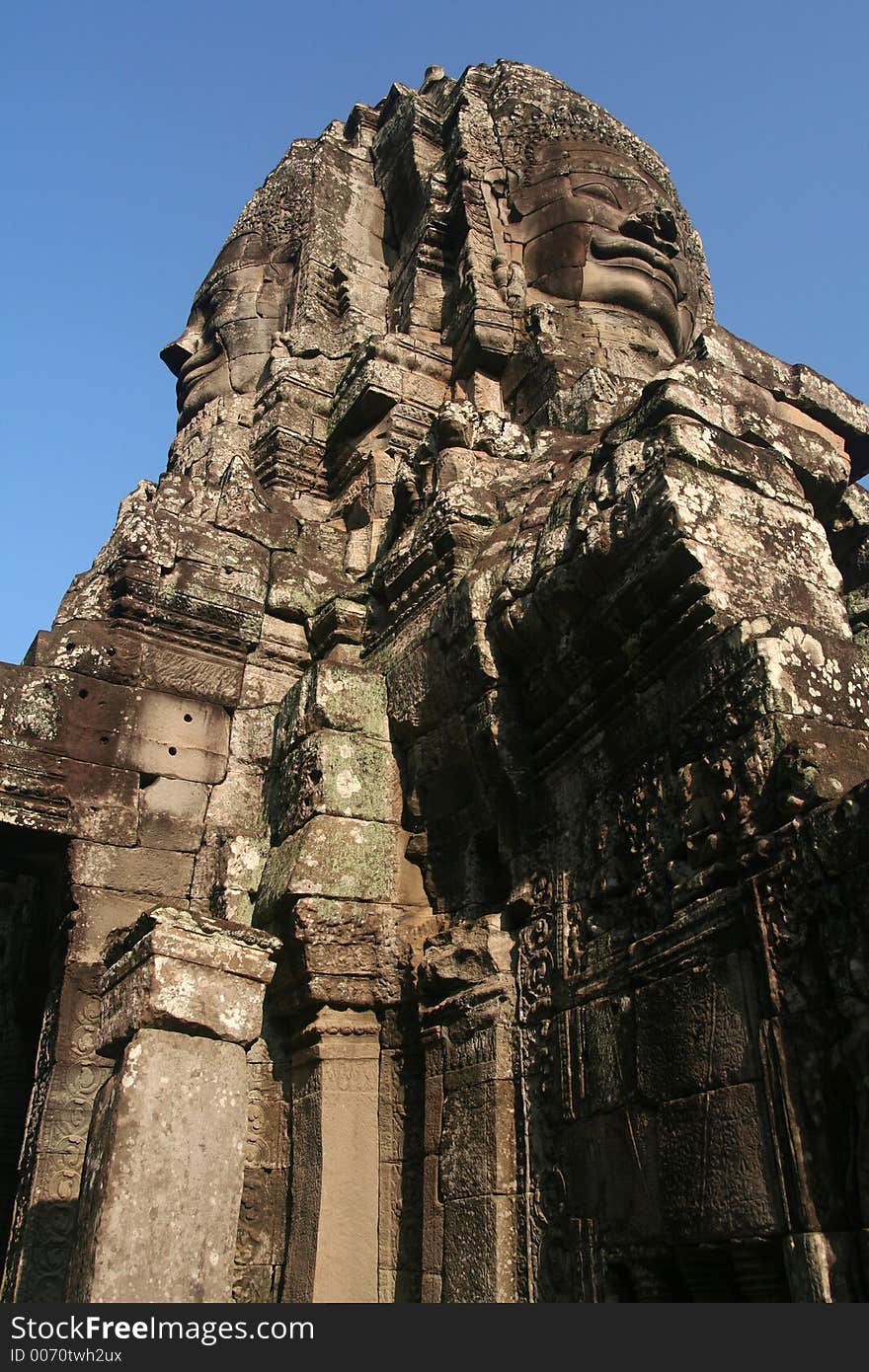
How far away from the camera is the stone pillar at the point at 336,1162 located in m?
5.03

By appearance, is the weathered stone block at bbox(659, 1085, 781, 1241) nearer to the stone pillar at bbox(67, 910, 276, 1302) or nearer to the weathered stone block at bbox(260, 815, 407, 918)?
the stone pillar at bbox(67, 910, 276, 1302)

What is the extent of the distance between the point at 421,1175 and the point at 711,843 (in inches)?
100.0

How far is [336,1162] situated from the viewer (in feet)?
17.2

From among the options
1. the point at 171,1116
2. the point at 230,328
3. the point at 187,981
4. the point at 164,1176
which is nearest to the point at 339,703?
the point at 187,981

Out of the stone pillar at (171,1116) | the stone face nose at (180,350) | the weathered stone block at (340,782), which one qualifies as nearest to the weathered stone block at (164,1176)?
the stone pillar at (171,1116)

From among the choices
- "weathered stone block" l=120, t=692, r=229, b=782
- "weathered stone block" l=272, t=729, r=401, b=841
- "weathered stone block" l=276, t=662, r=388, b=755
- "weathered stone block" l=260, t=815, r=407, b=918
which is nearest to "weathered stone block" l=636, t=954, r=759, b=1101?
"weathered stone block" l=260, t=815, r=407, b=918

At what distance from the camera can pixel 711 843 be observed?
12.8ft

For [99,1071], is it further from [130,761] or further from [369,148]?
[369,148]

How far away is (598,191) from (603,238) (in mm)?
991

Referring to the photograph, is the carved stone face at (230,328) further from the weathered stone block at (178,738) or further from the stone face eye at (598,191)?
the weathered stone block at (178,738)

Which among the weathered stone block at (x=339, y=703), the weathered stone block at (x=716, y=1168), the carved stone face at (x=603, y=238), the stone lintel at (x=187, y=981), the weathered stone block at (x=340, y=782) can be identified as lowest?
the weathered stone block at (x=716, y=1168)

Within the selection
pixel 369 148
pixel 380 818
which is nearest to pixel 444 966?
pixel 380 818

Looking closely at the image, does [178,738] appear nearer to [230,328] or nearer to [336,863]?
[336,863]

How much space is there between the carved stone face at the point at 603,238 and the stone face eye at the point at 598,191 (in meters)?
0.01
